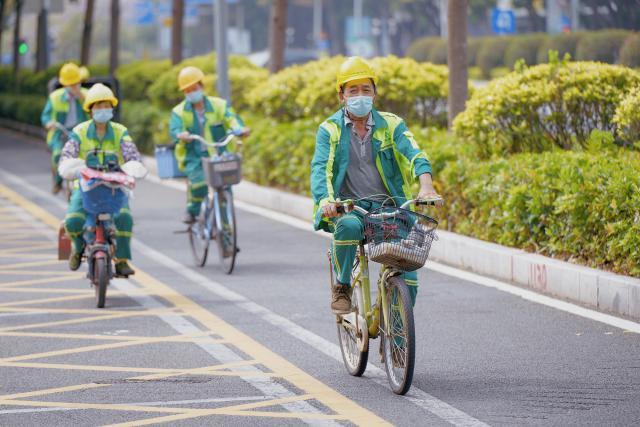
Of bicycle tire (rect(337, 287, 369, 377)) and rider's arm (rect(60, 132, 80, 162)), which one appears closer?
bicycle tire (rect(337, 287, 369, 377))

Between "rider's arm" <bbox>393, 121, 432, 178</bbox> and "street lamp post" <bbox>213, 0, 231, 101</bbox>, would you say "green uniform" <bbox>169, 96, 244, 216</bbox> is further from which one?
"street lamp post" <bbox>213, 0, 231, 101</bbox>

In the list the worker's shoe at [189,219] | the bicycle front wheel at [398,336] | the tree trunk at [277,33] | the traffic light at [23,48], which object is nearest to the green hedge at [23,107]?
the traffic light at [23,48]

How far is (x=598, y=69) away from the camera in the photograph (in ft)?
47.5

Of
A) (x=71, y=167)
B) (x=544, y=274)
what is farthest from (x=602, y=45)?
(x=71, y=167)

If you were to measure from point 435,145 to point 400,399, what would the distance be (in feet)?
26.3

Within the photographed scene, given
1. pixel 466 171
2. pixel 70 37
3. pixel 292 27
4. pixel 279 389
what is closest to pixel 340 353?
pixel 279 389

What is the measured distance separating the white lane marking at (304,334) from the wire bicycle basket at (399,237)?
0.68 metres

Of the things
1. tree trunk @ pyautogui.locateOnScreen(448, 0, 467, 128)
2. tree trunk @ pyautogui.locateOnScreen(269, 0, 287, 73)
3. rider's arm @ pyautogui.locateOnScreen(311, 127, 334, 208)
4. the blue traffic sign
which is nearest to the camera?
rider's arm @ pyautogui.locateOnScreen(311, 127, 334, 208)

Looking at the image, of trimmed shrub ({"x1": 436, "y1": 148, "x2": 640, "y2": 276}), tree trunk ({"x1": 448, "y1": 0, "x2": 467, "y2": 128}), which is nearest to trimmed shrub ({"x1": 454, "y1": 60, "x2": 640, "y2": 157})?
trimmed shrub ({"x1": 436, "y1": 148, "x2": 640, "y2": 276})

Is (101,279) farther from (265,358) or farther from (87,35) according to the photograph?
(87,35)

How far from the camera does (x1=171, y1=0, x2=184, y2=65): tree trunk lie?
33.2 meters

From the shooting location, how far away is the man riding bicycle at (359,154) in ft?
26.8

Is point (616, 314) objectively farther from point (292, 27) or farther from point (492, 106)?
point (292, 27)

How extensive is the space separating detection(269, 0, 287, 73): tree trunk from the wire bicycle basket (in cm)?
1820
